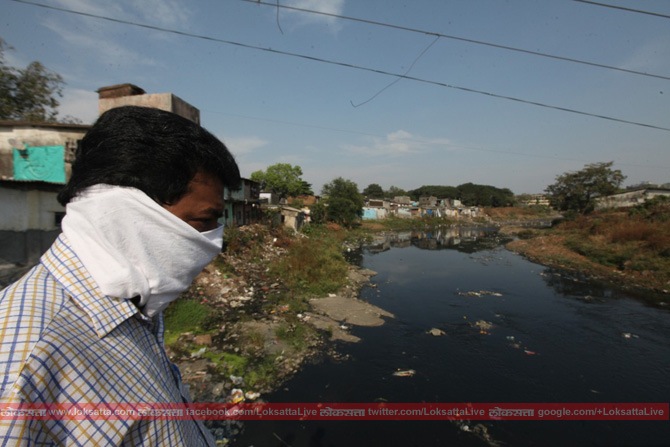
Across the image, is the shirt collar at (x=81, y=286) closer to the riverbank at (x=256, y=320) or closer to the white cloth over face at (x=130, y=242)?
the white cloth over face at (x=130, y=242)

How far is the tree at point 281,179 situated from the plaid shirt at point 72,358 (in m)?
40.3

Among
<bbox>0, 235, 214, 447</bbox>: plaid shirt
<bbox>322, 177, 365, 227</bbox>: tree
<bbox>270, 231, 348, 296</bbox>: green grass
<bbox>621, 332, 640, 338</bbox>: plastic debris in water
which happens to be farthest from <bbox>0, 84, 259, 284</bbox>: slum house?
<bbox>322, 177, 365, 227</bbox>: tree

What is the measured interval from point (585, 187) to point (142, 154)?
3724 centimetres

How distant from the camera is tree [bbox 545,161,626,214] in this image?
2780 cm

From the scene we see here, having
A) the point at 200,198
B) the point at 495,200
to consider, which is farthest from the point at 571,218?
the point at 495,200

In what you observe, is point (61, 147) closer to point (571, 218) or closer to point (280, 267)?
point (280, 267)

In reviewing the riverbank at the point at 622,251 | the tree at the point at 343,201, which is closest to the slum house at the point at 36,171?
the riverbank at the point at 622,251

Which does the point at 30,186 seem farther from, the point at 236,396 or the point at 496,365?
the point at 496,365

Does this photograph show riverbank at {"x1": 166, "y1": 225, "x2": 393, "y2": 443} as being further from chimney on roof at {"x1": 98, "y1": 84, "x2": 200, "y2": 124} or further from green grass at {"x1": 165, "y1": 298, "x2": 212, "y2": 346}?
chimney on roof at {"x1": 98, "y1": 84, "x2": 200, "y2": 124}

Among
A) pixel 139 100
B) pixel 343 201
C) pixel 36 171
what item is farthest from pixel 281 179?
pixel 139 100

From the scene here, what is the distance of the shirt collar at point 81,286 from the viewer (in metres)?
0.66

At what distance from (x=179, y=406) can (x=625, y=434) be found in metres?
6.40

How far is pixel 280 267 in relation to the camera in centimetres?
1097

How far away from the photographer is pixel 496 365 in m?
5.97
